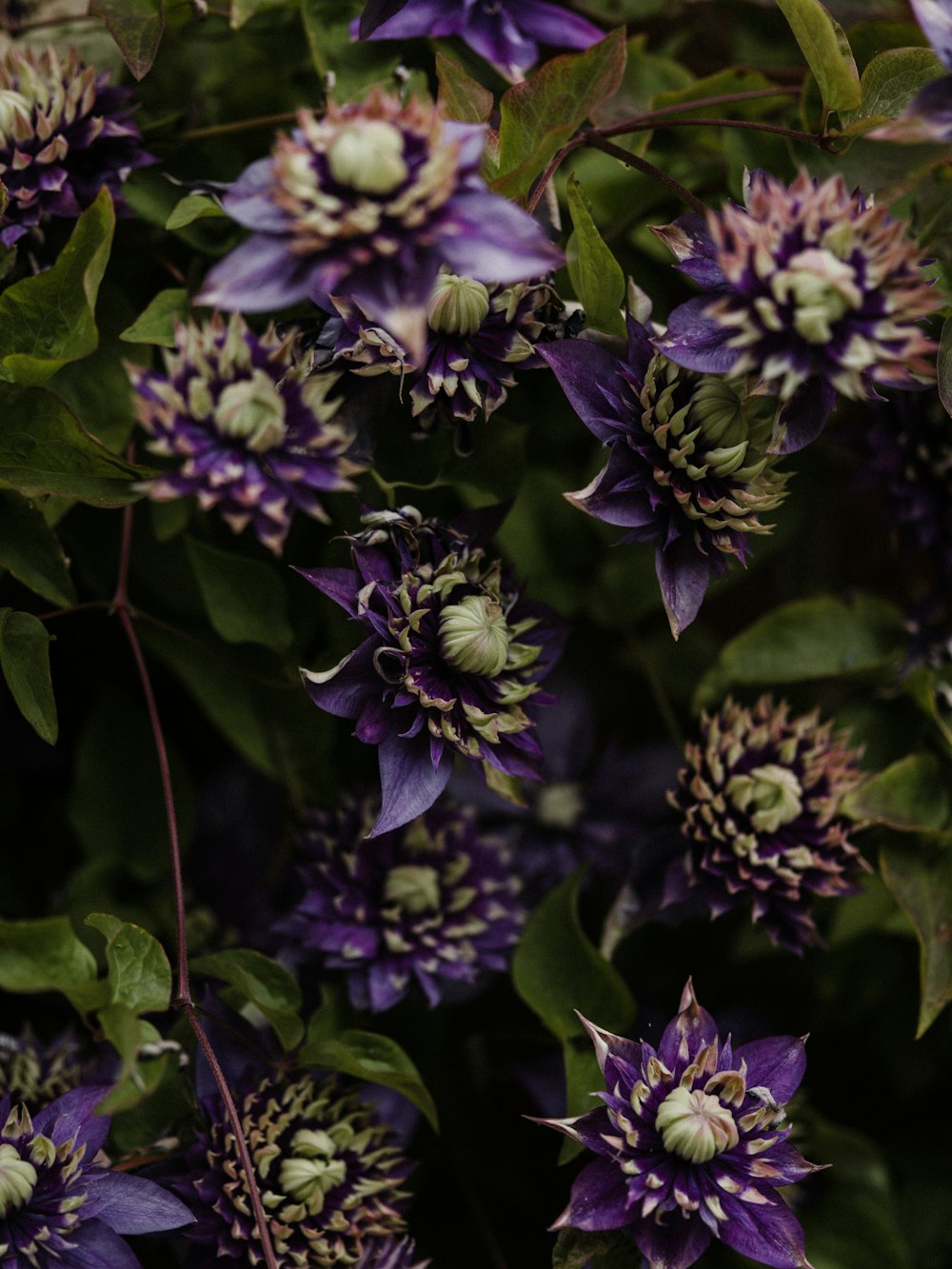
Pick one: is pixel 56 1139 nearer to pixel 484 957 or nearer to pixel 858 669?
pixel 484 957

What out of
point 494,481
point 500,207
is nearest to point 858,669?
point 494,481

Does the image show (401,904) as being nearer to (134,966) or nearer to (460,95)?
(134,966)

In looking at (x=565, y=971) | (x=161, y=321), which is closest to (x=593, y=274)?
(x=161, y=321)

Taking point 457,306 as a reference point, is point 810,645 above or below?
below

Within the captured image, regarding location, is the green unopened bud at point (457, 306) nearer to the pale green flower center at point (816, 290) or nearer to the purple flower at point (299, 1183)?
the pale green flower center at point (816, 290)

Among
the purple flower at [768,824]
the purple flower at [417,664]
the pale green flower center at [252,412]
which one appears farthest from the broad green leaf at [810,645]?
the pale green flower center at [252,412]

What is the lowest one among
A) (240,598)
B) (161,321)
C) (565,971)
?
(565,971)

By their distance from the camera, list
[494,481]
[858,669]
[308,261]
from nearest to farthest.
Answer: [308,261] < [494,481] < [858,669]
